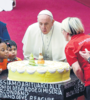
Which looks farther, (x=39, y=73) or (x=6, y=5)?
(x=6, y=5)

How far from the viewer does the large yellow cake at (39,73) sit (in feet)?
9.51

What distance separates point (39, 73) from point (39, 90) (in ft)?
0.58

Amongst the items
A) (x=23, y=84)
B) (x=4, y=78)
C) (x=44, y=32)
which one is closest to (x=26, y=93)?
(x=23, y=84)

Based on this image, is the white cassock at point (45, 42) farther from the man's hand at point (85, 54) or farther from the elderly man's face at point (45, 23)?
the man's hand at point (85, 54)

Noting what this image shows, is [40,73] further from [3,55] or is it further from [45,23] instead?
[45,23]

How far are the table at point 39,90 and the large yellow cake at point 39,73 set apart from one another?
7 cm

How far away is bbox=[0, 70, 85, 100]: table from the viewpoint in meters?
2.80

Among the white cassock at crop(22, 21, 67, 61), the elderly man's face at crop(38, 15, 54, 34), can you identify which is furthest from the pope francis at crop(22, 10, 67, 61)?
the elderly man's face at crop(38, 15, 54, 34)

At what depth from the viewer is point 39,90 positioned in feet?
A: 9.34

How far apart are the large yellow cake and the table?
0.22 ft

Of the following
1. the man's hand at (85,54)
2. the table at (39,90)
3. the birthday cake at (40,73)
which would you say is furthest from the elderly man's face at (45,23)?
the man's hand at (85,54)

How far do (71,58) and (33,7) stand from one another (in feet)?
12.4

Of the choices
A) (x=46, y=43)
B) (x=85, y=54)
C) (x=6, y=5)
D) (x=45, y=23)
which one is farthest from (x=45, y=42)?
(x=6, y=5)

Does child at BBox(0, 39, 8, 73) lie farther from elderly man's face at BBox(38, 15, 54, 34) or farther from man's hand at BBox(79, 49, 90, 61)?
man's hand at BBox(79, 49, 90, 61)
